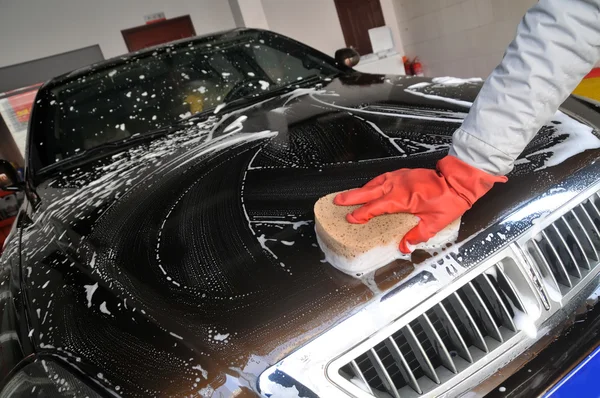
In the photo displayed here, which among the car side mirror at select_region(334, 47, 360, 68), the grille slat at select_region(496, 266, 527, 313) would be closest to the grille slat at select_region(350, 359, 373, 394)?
the grille slat at select_region(496, 266, 527, 313)

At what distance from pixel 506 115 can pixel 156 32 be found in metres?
5.95

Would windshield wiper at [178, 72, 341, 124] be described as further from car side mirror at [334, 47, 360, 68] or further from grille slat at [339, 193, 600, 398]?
grille slat at [339, 193, 600, 398]

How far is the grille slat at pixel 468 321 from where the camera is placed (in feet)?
2.47

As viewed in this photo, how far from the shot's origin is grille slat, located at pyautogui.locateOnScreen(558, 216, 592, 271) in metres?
0.88

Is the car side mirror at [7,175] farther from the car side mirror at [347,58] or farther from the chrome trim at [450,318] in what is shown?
the chrome trim at [450,318]

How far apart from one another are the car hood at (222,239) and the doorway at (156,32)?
15.7 ft

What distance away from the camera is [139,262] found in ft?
3.07

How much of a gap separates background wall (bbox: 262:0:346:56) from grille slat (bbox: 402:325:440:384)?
6026 millimetres

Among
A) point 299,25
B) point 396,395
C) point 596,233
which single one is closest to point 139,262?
point 396,395

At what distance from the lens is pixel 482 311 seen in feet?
2.53

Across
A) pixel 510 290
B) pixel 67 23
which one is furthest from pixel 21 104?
pixel 510 290

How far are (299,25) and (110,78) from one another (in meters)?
4.81

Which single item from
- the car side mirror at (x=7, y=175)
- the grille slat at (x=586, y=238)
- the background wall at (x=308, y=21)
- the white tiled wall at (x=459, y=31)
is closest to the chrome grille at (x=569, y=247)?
the grille slat at (x=586, y=238)

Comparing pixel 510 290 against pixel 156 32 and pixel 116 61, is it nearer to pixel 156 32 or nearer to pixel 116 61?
pixel 116 61
